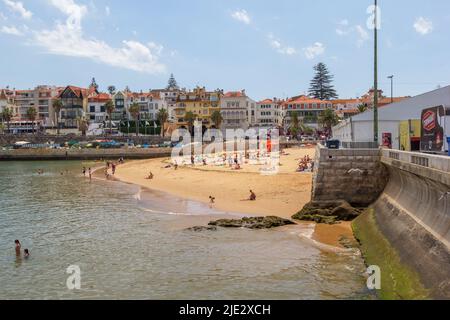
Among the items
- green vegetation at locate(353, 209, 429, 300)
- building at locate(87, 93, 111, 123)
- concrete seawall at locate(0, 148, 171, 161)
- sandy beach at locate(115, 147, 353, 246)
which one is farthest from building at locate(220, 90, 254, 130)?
green vegetation at locate(353, 209, 429, 300)

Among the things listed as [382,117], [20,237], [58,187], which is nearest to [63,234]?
[20,237]

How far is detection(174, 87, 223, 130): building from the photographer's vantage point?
424 feet

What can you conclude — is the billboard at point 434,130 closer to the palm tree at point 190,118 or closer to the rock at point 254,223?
the rock at point 254,223

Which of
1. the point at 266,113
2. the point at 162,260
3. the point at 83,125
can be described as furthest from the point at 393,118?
the point at 83,125

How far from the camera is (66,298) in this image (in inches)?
701

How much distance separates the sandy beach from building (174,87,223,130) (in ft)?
198

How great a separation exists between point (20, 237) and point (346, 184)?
1848 centimetres

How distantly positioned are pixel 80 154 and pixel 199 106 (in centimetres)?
3649

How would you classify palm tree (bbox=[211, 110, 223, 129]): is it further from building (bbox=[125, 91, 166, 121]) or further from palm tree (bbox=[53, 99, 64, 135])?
palm tree (bbox=[53, 99, 64, 135])

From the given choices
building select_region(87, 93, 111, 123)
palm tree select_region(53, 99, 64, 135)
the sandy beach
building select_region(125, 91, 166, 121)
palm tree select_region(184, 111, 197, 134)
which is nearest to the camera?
the sandy beach

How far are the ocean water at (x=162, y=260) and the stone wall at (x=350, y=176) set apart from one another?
3.04m

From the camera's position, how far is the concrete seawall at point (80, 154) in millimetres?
102562

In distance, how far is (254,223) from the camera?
29.2 metres
